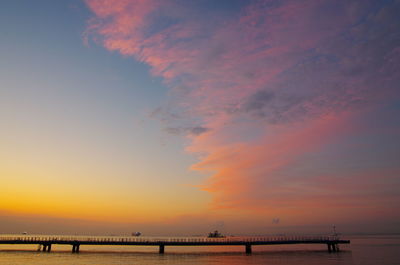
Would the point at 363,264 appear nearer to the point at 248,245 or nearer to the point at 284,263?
the point at 284,263

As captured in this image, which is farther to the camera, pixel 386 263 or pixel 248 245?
pixel 248 245

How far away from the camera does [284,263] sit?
84.6m

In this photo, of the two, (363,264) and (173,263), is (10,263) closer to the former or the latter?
(173,263)

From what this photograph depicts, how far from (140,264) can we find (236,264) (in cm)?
2635

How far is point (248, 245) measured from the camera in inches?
4638

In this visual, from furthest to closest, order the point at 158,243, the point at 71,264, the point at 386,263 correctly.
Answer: the point at 158,243 < the point at 386,263 < the point at 71,264

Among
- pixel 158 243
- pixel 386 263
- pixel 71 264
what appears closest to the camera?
pixel 71 264

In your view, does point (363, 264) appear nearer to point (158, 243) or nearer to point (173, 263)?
point (173, 263)

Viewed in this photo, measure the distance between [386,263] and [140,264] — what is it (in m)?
69.2

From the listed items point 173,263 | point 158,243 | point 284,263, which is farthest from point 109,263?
point 284,263

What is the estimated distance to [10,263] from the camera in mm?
80750

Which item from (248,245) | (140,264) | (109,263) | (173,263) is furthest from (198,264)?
(248,245)

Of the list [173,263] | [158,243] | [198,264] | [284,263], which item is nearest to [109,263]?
[173,263]

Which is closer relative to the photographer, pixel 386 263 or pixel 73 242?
pixel 386 263
